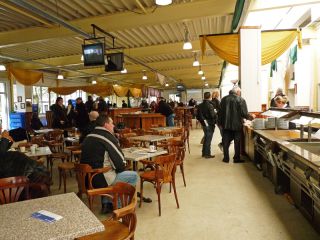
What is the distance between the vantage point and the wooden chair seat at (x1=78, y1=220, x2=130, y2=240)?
7.83 feet

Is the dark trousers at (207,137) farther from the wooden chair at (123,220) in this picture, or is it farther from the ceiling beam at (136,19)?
the wooden chair at (123,220)

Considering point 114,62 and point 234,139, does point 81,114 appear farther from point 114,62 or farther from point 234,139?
Result: point 234,139

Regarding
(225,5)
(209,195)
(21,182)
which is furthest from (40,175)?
(225,5)

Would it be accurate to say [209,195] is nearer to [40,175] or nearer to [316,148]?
[316,148]

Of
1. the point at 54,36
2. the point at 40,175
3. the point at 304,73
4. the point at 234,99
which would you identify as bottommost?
the point at 40,175

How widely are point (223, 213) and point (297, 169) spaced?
3.67ft

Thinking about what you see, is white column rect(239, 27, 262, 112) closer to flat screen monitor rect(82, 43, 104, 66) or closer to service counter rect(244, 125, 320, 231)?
service counter rect(244, 125, 320, 231)

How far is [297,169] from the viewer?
138 inches

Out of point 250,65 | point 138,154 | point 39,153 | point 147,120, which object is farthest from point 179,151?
point 147,120

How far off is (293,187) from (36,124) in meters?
8.77

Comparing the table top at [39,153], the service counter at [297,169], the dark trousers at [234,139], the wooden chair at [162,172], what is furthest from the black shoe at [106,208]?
the dark trousers at [234,139]

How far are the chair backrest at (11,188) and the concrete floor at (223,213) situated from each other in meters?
Result: 1.29

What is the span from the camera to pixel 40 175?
11.6 ft

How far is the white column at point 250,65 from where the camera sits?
7.13 metres
